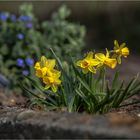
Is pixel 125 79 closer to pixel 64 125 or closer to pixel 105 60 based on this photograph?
pixel 105 60

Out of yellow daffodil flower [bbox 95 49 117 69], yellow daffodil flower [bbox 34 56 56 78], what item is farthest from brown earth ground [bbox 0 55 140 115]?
yellow daffodil flower [bbox 34 56 56 78]

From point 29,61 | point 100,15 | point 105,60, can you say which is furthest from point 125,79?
point 100,15

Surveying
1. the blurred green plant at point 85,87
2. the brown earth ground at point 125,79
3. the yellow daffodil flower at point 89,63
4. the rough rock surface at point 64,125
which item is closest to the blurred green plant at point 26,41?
the brown earth ground at point 125,79

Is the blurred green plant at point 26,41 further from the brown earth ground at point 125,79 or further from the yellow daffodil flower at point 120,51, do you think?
the yellow daffodil flower at point 120,51

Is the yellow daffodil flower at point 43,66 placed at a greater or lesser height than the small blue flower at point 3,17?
lesser

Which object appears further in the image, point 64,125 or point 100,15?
point 100,15
